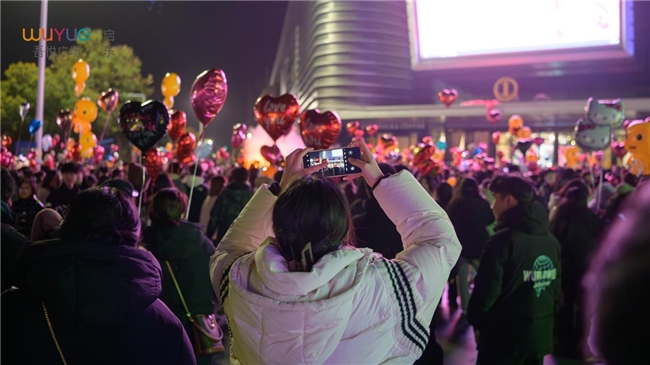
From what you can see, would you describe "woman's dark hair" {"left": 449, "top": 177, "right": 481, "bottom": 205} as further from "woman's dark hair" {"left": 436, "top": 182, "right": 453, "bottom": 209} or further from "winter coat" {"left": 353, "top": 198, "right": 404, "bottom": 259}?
"winter coat" {"left": 353, "top": 198, "right": 404, "bottom": 259}

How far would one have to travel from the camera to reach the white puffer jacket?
1.70 metres

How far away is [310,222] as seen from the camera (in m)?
1.81

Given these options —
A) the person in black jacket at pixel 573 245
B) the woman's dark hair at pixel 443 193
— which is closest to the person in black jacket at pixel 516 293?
the person in black jacket at pixel 573 245

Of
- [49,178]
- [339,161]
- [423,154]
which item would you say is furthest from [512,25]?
[339,161]

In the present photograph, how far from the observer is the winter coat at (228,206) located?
7.01 meters

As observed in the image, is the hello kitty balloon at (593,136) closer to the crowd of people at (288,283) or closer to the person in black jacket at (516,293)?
the person in black jacket at (516,293)

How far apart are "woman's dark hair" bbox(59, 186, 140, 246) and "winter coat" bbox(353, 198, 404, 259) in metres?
1.87

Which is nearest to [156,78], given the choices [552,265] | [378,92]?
[378,92]

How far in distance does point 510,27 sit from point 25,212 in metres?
29.8

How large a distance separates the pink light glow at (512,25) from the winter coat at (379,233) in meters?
29.4

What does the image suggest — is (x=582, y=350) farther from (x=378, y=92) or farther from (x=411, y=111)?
(x=378, y=92)

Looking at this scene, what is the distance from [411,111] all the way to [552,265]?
33665mm

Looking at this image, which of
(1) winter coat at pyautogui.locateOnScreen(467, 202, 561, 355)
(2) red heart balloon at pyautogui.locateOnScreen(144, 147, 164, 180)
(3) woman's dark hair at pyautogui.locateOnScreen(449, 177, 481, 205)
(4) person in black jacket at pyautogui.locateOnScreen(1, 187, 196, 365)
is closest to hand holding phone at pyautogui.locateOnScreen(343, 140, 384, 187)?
(4) person in black jacket at pyautogui.locateOnScreen(1, 187, 196, 365)

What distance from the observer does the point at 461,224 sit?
6.79 m
